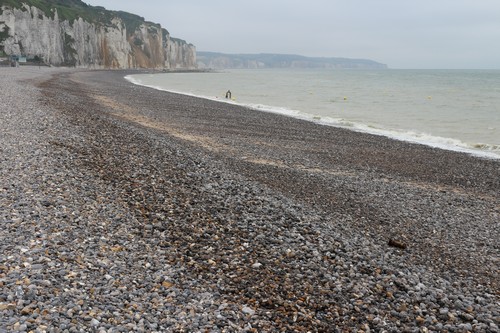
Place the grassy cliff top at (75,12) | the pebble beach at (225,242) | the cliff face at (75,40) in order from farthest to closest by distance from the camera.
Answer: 1. the grassy cliff top at (75,12)
2. the cliff face at (75,40)
3. the pebble beach at (225,242)

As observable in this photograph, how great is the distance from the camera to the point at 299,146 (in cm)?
1877

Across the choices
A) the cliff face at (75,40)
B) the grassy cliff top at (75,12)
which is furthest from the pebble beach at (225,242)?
the grassy cliff top at (75,12)

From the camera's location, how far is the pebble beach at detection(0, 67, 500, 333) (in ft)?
16.9

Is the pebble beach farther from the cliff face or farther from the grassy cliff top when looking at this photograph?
the grassy cliff top

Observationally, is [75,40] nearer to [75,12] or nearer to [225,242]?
[75,12]

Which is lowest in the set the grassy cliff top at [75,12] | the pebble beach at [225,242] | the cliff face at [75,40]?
the pebble beach at [225,242]

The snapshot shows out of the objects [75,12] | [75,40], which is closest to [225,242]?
[75,40]

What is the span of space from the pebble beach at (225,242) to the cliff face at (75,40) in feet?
259

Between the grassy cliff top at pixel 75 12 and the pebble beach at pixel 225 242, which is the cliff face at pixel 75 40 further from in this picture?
the pebble beach at pixel 225 242

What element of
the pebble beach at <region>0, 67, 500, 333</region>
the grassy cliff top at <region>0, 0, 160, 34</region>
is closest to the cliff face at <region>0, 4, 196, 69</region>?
the grassy cliff top at <region>0, 0, 160, 34</region>

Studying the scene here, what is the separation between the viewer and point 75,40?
341 ft

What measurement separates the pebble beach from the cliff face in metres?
78.9

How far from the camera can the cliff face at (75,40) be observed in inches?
3120

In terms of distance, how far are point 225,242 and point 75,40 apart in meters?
112
